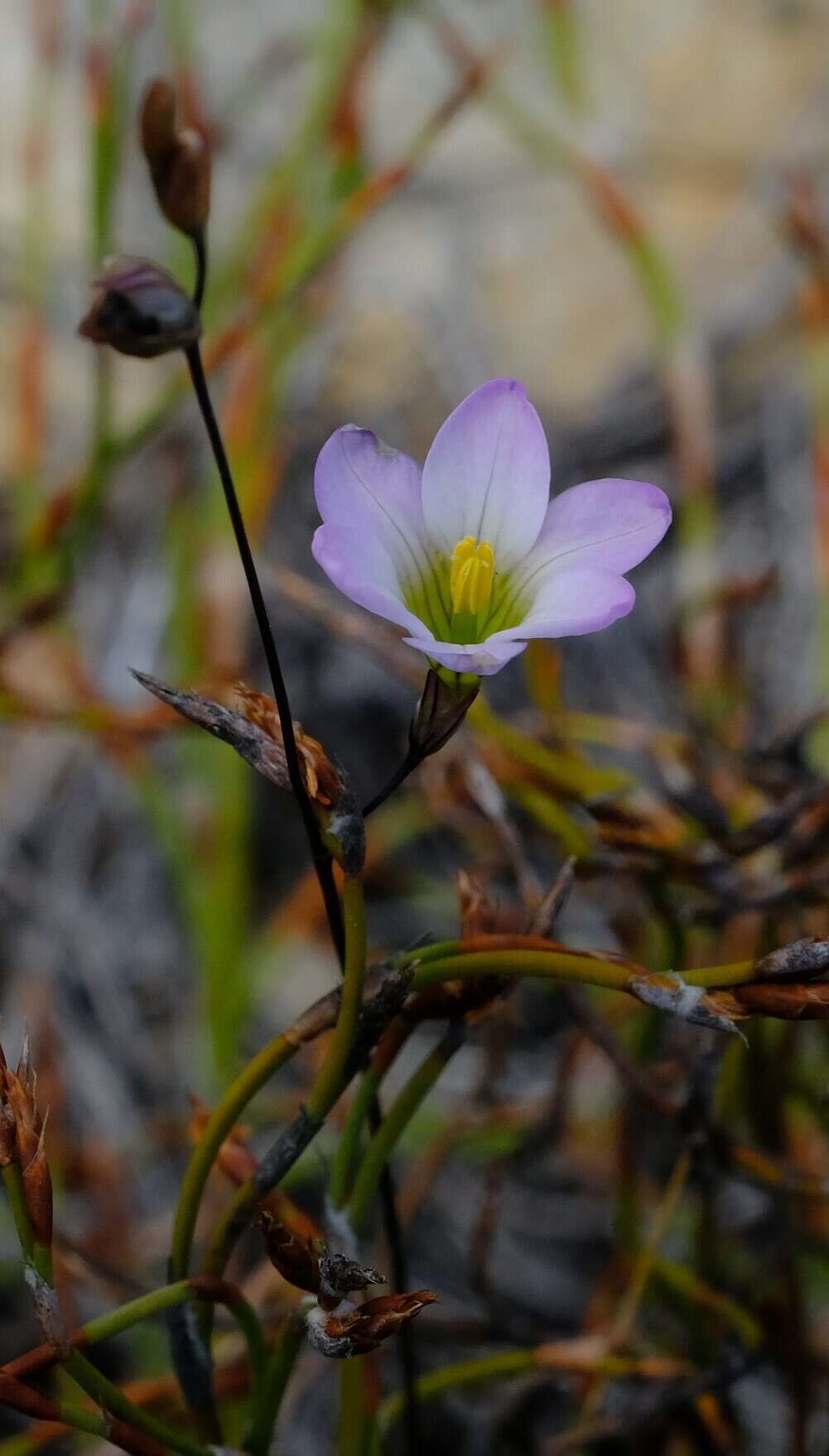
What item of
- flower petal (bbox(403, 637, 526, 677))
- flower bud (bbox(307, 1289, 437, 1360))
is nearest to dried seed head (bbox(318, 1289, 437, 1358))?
flower bud (bbox(307, 1289, 437, 1360))

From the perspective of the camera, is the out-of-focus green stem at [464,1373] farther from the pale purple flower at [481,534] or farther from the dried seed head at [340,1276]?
the pale purple flower at [481,534]

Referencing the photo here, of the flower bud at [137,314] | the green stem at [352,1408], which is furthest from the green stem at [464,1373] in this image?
the flower bud at [137,314]

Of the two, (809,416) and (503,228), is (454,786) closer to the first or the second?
(809,416)

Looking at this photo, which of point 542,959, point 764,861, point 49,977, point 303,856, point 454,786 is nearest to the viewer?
point 542,959

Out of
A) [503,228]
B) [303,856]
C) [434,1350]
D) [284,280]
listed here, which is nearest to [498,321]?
[503,228]

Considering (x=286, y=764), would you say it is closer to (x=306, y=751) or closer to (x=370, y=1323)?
(x=306, y=751)

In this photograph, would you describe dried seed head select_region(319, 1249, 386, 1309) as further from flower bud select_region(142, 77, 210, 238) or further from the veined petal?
flower bud select_region(142, 77, 210, 238)
